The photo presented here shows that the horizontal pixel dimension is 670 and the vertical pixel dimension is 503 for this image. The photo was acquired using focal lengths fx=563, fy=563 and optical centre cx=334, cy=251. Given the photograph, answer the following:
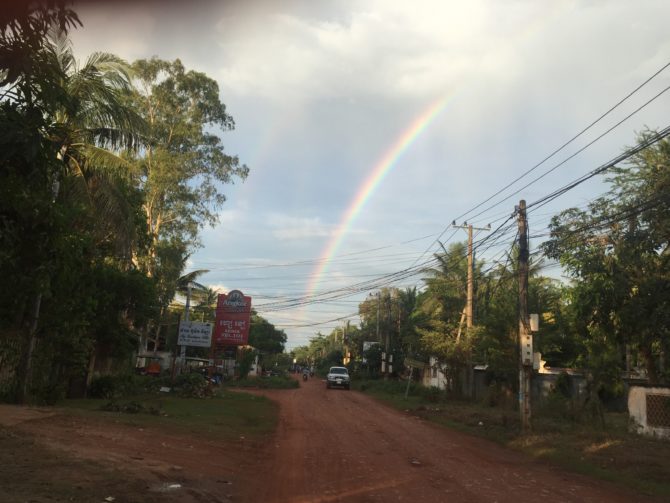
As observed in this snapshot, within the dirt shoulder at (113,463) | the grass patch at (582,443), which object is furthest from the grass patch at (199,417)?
the grass patch at (582,443)

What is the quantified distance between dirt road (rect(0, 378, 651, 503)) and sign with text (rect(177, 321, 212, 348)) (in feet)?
59.8

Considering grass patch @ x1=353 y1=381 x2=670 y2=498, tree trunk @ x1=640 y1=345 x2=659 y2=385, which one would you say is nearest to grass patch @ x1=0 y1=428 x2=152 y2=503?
grass patch @ x1=353 y1=381 x2=670 y2=498

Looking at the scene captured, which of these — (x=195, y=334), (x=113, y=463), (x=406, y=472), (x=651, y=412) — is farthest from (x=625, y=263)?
(x=195, y=334)

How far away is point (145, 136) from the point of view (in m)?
17.2

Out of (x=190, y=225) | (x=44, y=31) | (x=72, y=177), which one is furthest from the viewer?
(x=190, y=225)

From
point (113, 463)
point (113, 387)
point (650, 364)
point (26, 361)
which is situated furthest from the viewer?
point (113, 387)

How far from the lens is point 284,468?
9453 mm

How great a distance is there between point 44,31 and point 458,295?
113 ft

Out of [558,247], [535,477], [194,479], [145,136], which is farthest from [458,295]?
[194,479]

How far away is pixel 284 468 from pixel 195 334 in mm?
23448

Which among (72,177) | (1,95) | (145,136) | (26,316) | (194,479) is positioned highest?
(145,136)

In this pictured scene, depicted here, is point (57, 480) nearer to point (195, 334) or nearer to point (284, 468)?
point (284, 468)

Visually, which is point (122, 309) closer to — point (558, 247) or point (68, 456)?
point (68, 456)

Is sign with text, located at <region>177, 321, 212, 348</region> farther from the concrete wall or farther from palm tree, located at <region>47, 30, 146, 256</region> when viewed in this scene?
the concrete wall
